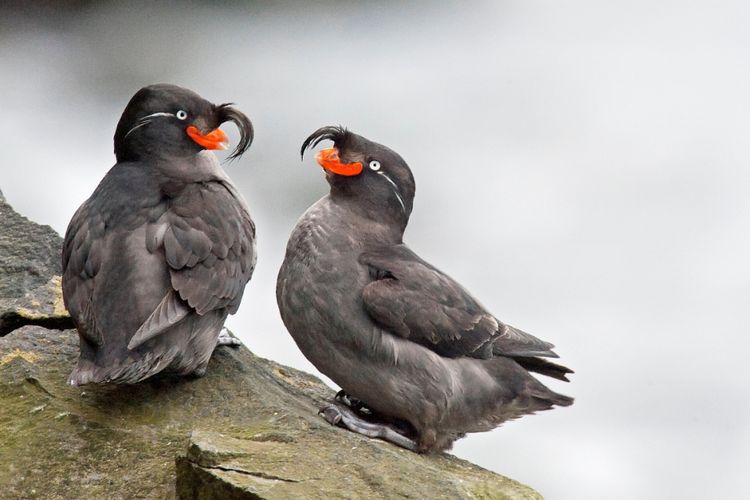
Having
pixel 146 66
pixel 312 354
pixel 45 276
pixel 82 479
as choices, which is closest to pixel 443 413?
pixel 312 354

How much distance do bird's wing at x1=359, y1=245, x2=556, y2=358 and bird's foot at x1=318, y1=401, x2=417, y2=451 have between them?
1.14 ft

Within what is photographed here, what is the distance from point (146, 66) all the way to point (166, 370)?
492 centimetres

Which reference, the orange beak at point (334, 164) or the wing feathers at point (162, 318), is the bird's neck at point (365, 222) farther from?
the wing feathers at point (162, 318)

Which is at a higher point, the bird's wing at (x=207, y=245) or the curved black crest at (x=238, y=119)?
the curved black crest at (x=238, y=119)

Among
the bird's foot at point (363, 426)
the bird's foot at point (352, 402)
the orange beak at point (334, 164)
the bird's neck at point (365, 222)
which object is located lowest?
the bird's foot at point (363, 426)

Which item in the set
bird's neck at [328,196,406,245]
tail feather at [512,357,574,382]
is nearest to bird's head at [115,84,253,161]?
bird's neck at [328,196,406,245]

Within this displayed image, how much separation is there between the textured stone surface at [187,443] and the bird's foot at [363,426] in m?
0.07

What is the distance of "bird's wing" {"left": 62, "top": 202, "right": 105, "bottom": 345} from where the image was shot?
4441 mm

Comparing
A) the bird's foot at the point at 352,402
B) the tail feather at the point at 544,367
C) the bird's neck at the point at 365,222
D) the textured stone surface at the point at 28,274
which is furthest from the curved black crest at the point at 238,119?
the tail feather at the point at 544,367

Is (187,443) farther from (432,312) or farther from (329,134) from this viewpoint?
(329,134)

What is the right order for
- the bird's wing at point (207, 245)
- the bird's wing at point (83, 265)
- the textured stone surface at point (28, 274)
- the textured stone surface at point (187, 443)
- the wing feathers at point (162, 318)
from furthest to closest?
the textured stone surface at point (28, 274)
the bird's wing at point (207, 245)
the bird's wing at point (83, 265)
the wing feathers at point (162, 318)
the textured stone surface at point (187, 443)

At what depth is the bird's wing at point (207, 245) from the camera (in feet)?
15.1

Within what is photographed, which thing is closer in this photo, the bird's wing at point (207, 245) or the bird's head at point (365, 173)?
the bird's wing at point (207, 245)

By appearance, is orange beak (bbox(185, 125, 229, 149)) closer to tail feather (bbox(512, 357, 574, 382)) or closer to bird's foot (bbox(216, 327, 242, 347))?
bird's foot (bbox(216, 327, 242, 347))
